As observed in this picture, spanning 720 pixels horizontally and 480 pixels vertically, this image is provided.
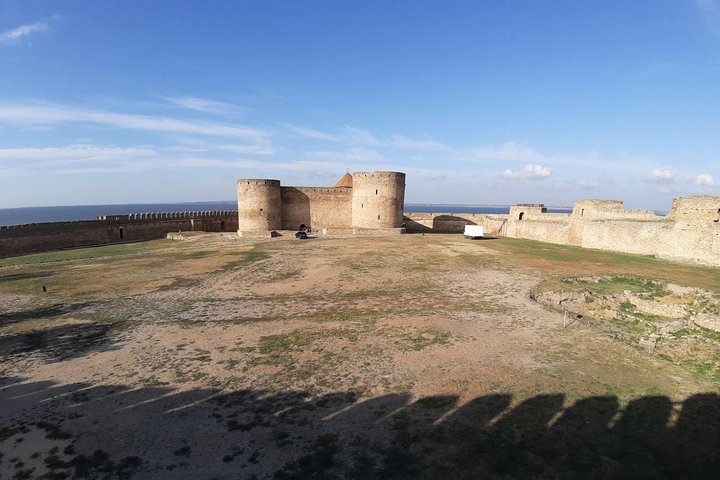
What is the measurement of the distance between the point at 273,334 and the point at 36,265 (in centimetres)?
2039

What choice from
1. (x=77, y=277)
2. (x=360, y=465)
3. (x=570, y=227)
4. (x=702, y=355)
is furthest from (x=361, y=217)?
(x=360, y=465)

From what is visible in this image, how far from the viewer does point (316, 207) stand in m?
35.6

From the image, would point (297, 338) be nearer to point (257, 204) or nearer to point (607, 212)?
point (257, 204)

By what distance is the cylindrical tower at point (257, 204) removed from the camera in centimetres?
3281

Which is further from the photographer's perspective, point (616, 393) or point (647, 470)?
point (616, 393)

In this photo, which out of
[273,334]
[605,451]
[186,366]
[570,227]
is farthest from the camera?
[570,227]

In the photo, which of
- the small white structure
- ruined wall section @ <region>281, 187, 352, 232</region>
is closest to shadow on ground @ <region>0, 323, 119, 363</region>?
ruined wall section @ <region>281, 187, 352, 232</region>

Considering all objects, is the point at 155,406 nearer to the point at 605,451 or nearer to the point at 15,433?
the point at 15,433

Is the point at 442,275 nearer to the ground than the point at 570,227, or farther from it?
nearer to the ground

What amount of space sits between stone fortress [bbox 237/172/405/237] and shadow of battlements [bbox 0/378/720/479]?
26191 mm

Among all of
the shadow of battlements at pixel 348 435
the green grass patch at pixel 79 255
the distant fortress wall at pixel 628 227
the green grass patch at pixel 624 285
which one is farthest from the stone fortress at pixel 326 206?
the shadow of battlements at pixel 348 435

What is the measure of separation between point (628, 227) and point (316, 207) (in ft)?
84.2

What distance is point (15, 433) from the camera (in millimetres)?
5664

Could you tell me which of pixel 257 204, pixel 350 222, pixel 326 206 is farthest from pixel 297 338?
pixel 350 222
